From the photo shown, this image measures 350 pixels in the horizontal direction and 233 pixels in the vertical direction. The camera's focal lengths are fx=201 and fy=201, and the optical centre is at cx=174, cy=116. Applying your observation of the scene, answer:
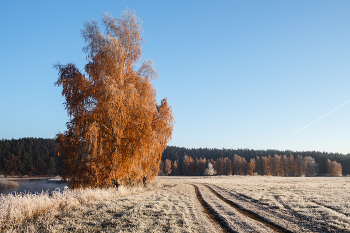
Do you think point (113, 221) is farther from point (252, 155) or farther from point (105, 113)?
point (252, 155)

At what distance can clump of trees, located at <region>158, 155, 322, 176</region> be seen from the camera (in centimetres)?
9728

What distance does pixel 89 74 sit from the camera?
14.9 meters

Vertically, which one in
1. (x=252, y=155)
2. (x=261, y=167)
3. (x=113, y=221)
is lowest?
(x=261, y=167)

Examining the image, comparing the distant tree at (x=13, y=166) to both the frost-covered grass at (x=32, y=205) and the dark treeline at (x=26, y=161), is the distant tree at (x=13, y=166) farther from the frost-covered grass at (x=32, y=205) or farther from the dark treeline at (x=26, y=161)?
the frost-covered grass at (x=32, y=205)

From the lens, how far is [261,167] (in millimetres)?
103750

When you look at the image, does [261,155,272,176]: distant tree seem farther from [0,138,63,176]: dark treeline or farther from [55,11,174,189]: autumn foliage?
[55,11,174,189]: autumn foliage

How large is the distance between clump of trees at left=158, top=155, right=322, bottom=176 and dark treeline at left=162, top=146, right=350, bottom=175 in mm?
15964

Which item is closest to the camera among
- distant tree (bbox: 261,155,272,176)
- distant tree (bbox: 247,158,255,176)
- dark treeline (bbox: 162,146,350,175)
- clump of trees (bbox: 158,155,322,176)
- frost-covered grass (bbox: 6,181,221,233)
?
frost-covered grass (bbox: 6,181,221,233)

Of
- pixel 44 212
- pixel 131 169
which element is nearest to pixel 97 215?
pixel 44 212

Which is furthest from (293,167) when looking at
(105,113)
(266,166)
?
(105,113)

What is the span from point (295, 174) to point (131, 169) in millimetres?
107155

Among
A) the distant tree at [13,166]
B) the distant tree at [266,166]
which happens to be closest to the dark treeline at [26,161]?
the distant tree at [13,166]

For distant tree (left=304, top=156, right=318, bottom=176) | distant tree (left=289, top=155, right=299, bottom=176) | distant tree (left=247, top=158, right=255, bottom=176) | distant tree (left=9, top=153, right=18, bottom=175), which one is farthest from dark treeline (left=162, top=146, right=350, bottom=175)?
distant tree (left=9, top=153, right=18, bottom=175)

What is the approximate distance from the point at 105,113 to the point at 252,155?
138041mm
